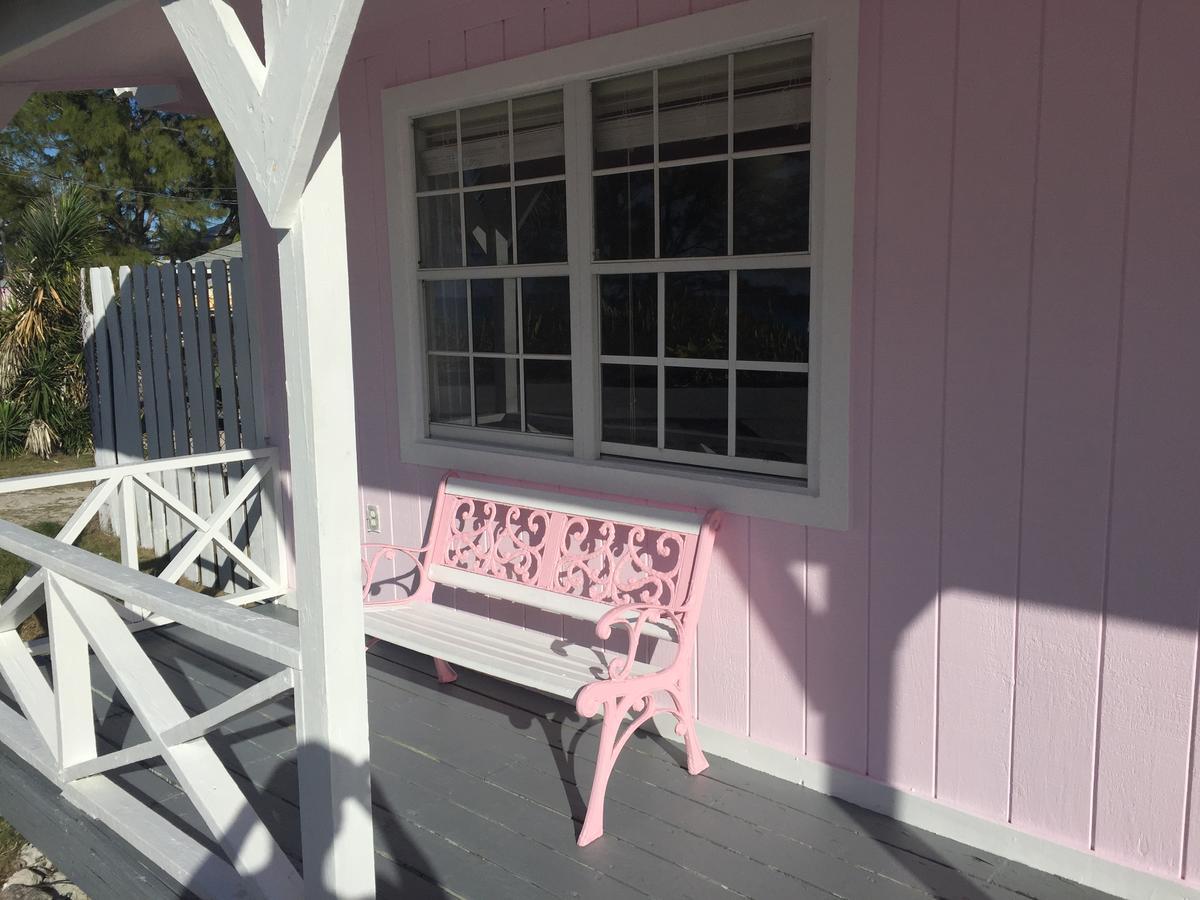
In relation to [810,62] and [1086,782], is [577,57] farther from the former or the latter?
[1086,782]

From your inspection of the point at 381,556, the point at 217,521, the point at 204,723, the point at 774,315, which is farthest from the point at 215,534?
the point at 774,315

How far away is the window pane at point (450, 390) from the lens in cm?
460

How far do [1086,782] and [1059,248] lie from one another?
146cm

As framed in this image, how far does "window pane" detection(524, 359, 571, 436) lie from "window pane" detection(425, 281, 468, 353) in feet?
1.47

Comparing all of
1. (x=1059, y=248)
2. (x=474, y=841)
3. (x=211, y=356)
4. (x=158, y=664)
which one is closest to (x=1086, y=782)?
(x=1059, y=248)

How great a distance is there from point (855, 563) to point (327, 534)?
5.60 ft

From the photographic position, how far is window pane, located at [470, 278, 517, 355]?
4297 mm

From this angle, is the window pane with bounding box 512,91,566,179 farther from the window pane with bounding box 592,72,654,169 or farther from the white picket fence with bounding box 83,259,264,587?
the white picket fence with bounding box 83,259,264,587

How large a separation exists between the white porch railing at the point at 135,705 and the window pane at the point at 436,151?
2167 mm

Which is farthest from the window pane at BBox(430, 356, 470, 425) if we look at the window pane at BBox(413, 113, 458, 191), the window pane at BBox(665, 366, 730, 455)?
the window pane at BBox(665, 366, 730, 455)

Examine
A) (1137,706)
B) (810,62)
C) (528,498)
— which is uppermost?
(810,62)

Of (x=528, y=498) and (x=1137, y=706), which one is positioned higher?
(x=528, y=498)

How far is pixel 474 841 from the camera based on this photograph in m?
3.06

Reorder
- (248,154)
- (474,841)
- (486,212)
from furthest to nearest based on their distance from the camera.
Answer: (486,212) → (474,841) → (248,154)
